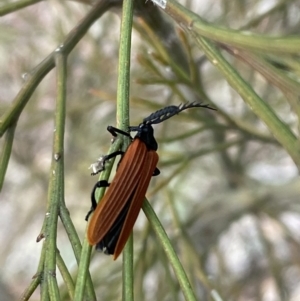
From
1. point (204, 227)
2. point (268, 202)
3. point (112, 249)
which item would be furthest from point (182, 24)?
point (204, 227)

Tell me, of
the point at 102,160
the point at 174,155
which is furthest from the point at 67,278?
the point at 174,155

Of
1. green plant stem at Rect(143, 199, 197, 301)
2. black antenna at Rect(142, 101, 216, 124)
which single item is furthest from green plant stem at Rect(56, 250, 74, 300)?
black antenna at Rect(142, 101, 216, 124)

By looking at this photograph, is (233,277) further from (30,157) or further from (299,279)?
(30,157)

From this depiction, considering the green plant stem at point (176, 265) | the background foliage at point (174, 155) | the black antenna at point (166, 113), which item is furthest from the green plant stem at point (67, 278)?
the background foliage at point (174, 155)

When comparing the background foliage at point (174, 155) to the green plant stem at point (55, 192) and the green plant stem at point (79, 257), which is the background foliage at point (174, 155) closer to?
the green plant stem at point (55, 192)

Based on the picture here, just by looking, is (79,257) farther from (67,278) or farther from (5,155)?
(5,155)

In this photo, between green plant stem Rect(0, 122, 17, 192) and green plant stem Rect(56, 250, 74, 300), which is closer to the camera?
green plant stem Rect(56, 250, 74, 300)

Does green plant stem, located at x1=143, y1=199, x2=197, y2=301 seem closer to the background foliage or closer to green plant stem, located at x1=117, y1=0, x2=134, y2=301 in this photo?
green plant stem, located at x1=117, y1=0, x2=134, y2=301

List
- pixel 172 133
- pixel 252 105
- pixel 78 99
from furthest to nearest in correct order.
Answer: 1. pixel 172 133
2. pixel 78 99
3. pixel 252 105
